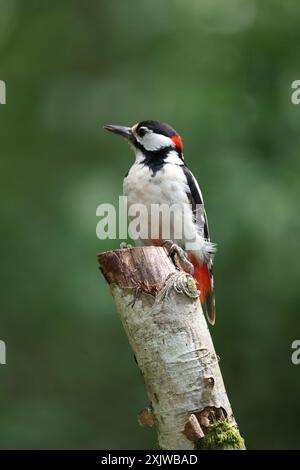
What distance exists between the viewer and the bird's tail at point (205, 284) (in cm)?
463

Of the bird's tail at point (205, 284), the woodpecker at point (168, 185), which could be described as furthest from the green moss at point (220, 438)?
the bird's tail at point (205, 284)

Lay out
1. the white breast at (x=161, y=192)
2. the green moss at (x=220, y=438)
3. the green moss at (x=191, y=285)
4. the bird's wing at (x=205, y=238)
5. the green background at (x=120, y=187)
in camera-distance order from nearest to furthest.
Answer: the green moss at (x=220, y=438), the green moss at (x=191, y=285), the white breast at (x=161, y=192), the bird's wing at (x=205, y=238), the green background at (x=120, y=187)

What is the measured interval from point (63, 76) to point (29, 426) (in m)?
2.87

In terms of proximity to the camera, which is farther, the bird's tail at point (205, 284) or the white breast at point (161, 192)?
the bird's tail at point (205, 284)

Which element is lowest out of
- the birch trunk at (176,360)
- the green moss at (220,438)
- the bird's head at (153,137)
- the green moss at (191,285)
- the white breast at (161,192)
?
the green moss at (220,438)

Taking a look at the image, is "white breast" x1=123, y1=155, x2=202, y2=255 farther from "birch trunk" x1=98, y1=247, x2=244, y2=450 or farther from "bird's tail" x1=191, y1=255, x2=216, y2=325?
"birch trunk" x1=98, y1=247, x2=244, y2=450

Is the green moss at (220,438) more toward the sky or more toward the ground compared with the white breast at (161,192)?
more toward the ground

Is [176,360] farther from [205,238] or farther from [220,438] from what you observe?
[205,238]

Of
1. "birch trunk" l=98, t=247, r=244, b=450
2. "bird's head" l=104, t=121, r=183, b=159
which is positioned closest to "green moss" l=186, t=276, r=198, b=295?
"birch trunk" l=98, t=247, r=244, b=450

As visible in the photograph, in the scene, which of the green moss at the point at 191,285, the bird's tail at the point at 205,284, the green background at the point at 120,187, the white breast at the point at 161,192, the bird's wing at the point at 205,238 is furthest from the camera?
the green background at the point at 120,187

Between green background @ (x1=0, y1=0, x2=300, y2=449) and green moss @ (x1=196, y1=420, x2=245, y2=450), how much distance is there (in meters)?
2.27

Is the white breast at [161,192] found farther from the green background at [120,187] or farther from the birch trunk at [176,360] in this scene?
the birch trunk at [176,360]

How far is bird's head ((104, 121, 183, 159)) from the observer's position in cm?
450

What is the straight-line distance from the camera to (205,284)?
4.71 meters
